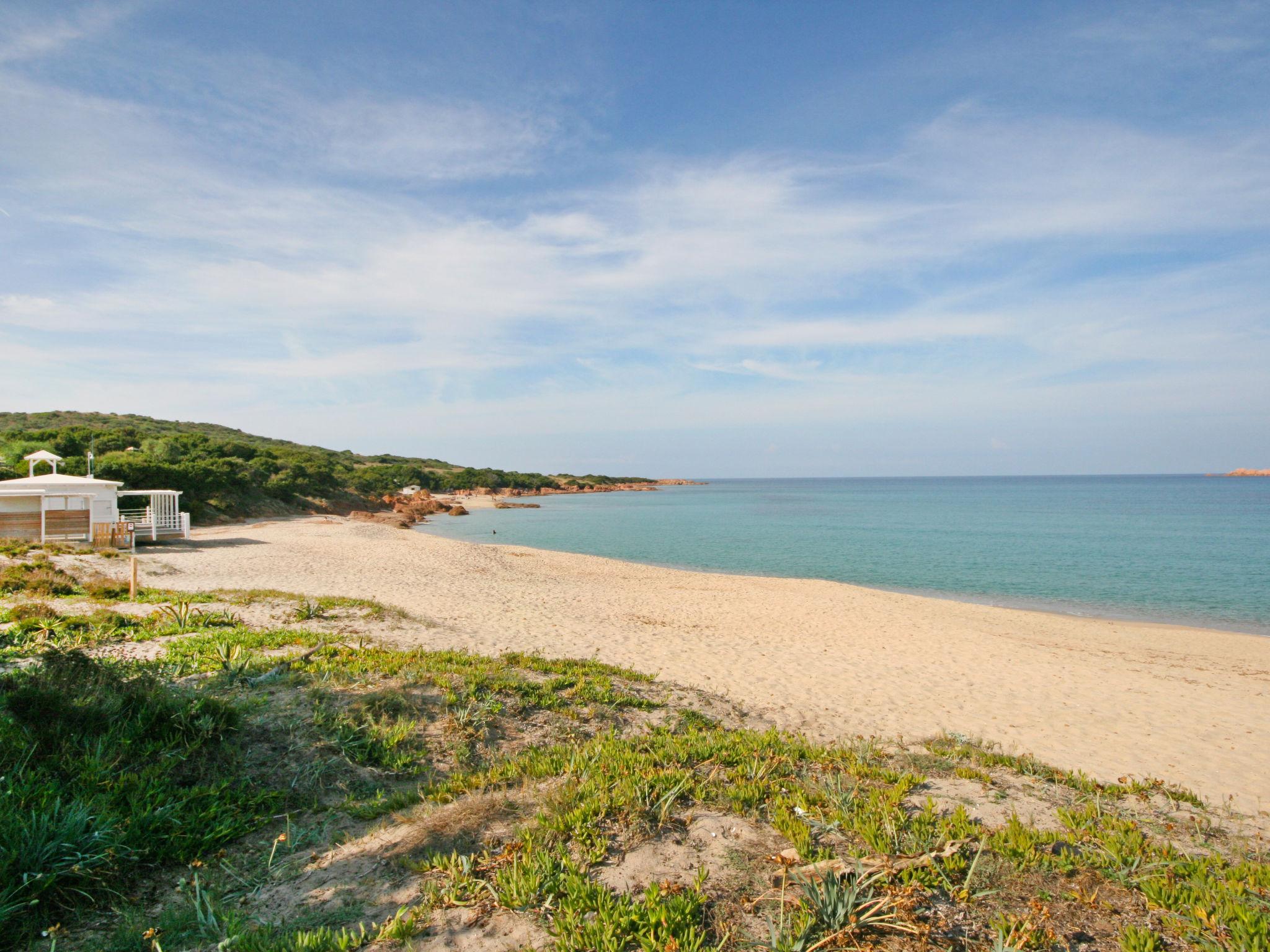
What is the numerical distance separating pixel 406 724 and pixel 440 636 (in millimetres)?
5251

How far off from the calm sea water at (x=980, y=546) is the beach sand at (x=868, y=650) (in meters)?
4.09

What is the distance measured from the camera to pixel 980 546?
3525 cm

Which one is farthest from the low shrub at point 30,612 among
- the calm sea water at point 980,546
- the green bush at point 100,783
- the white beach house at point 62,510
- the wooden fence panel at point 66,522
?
the calm sea water at point 980,546

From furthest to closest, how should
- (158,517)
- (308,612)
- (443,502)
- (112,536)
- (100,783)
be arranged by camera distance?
1. (443,502)
2. (158,517)
3. (112,536)
4. (308,612)
5. (100,783)

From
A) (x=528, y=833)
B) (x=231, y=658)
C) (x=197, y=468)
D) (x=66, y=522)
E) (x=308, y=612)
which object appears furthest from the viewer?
(x=197, y=468)

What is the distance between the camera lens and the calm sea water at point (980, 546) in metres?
21.8

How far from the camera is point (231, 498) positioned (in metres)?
35.2

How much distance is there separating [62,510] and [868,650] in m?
25.0

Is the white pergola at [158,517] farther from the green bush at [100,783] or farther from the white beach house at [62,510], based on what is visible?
the green bush at [100,783]

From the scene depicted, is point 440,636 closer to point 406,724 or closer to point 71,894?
point 406,724

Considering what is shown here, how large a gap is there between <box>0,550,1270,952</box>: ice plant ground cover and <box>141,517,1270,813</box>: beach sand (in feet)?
7.38

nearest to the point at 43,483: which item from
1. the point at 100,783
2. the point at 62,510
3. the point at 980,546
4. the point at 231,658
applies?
the point at 62,510

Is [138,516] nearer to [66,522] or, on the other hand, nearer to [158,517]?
[158,517]

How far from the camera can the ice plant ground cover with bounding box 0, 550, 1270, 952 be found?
3.10 metres
